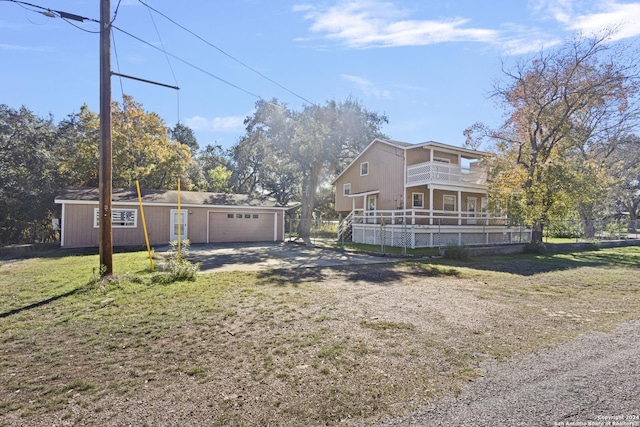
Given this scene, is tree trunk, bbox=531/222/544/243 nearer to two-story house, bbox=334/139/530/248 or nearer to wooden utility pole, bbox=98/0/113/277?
two-story house, bbox=334/139/530/248

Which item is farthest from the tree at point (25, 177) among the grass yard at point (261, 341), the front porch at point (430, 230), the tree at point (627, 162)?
the tree at point (627, 162)

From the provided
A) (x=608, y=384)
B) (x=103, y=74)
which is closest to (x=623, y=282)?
(x=608, y=384)

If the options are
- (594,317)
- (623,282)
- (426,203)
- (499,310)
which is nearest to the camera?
(594,317)

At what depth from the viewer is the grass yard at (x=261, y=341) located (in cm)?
280

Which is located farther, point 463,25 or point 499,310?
point 463,25

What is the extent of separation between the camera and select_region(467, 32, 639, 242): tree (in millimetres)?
16156

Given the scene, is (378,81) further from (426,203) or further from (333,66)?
(426,203)

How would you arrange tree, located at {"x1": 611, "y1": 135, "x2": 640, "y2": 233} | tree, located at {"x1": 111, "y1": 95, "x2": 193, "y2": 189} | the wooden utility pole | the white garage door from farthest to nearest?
tree, located at {"x1": 111, "y1": 95, "x2": 193, "y2": 189} → tree, located at {"x1": 611, "y1": 135, "x2": 640, "y2": 233} → the white garage door → the wooden utility pole

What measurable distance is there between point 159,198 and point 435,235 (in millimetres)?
15638

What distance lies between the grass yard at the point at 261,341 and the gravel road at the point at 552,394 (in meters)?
0.19

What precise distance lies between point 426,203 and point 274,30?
14.2 meters

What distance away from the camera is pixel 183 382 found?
319 cm

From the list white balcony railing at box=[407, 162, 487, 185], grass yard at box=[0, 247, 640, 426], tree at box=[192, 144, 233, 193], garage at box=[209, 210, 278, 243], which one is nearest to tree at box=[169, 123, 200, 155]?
tree at box=[192, 144, 233, 193]

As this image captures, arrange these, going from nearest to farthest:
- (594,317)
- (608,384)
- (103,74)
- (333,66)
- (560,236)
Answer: (608,384), (594,317), (103,74), (333,66), (560,236)
